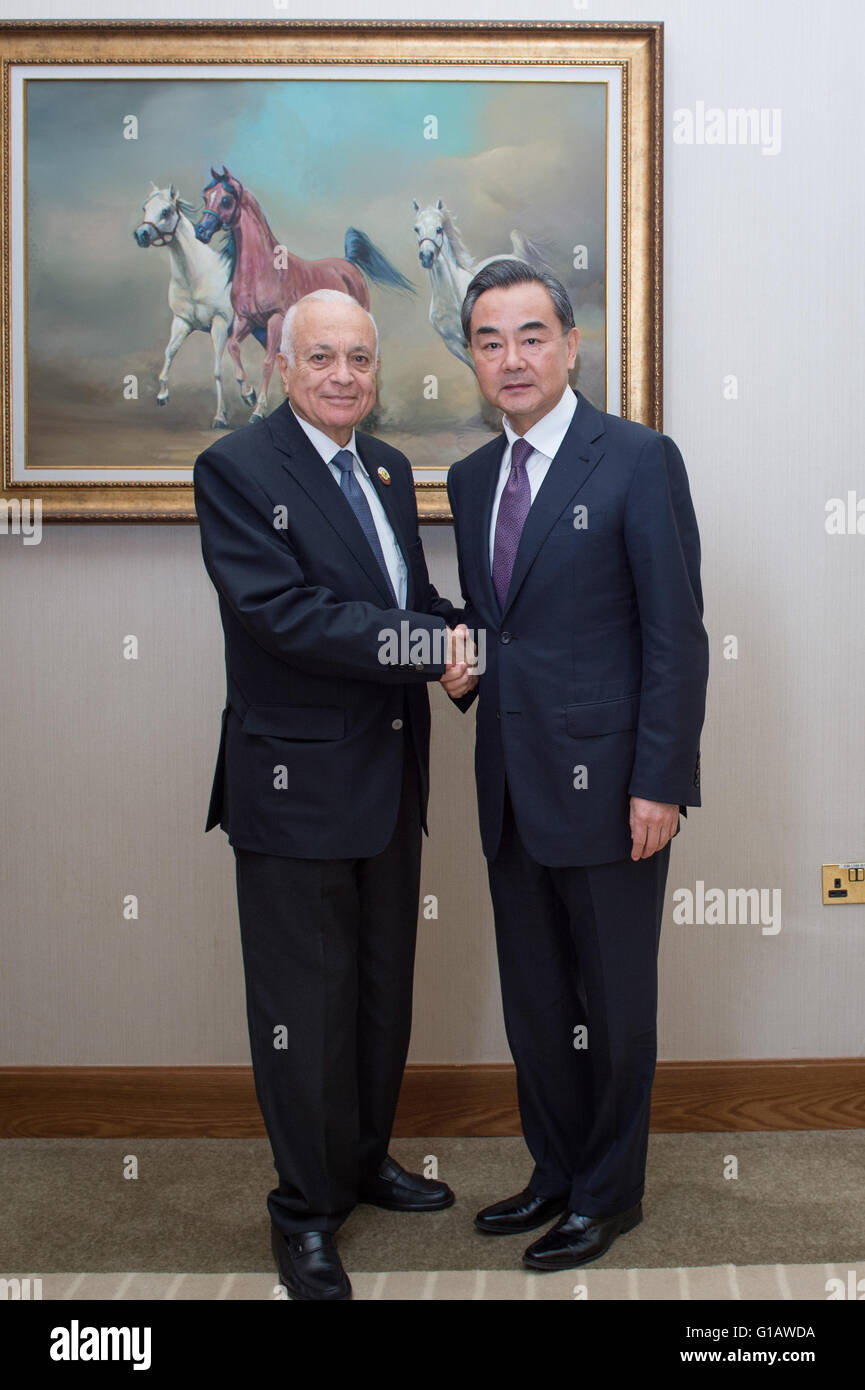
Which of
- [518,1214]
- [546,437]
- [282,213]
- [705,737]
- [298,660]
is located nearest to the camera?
[298,660]

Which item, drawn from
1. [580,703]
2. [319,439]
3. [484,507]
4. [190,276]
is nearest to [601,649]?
[580,703]

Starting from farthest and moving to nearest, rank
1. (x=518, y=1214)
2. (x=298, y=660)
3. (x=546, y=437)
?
(x=518, y=1214) < (x=546, y=437) < (x=298, y=660)

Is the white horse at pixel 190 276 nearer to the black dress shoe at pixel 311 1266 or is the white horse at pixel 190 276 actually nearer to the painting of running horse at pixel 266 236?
the painting of running horse at pixel 266 236

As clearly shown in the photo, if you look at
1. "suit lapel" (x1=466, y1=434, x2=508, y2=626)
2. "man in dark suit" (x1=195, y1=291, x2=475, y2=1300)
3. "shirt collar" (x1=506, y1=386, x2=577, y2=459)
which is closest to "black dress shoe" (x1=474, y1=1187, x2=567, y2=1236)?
"man in dark suit" (x1=195, y1=291, x2=475, y2=1300)

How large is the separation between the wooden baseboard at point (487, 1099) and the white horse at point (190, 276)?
4.68 ft

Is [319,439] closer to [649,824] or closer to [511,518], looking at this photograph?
[511,518]

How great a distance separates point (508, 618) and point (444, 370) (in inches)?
29.1

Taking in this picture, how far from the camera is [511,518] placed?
6.22 ft

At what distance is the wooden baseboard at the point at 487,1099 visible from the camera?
242 cm

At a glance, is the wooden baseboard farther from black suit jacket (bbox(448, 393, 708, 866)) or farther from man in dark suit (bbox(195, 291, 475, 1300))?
black suit jacket (bbox(448, 393, 708, 866))

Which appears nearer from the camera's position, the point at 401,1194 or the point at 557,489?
the point at 557,489

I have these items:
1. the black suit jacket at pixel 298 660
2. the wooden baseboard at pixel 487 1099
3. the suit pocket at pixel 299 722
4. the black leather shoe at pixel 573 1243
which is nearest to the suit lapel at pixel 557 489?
the black suit jacket at pixel 298 660

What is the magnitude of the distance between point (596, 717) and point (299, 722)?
479mm

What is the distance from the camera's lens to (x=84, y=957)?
245 cm
